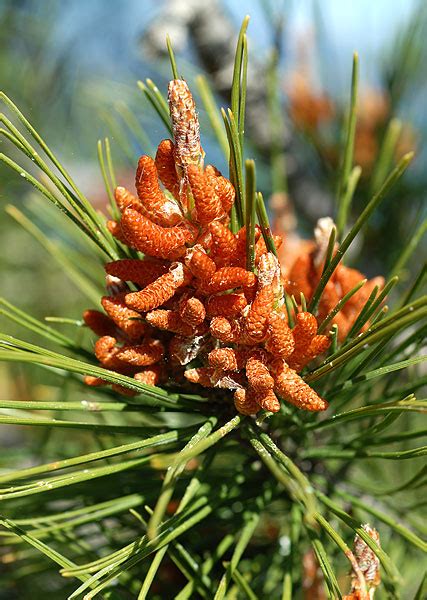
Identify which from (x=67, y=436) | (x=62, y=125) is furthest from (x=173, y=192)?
(x=62, y=125)

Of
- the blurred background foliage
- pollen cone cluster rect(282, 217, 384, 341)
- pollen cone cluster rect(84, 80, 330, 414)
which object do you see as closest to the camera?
pollen cone cluster rect(84, 80, 330, 414)

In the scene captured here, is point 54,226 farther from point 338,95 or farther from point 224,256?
point 338,95

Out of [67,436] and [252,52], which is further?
[67,436]

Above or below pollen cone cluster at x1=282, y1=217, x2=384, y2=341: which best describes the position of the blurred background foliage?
above

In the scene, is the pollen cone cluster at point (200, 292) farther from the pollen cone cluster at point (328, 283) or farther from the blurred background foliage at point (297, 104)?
the blurred background foliage at point (297, 104)


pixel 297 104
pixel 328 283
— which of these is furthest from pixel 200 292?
pixel 297 104

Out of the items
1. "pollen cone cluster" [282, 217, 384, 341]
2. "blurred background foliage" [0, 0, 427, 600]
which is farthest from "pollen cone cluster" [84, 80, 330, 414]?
"blurred background foliage" [0, 0, 427, 600]

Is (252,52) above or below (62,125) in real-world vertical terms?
below

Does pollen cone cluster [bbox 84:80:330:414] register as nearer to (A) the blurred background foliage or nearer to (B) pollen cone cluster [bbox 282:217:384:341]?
(B) pollen cone cluster [bbox 282:217:384:341]
